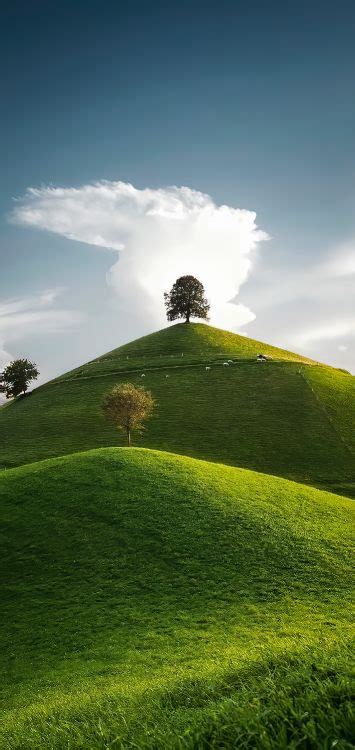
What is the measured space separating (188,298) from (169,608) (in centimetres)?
13690

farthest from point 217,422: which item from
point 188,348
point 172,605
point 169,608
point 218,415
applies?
point 169,608

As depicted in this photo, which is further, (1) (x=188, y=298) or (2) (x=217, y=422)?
(1) (x=188, y=298)

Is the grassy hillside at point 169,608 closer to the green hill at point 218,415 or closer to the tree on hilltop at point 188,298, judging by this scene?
the green hill at point 218,415

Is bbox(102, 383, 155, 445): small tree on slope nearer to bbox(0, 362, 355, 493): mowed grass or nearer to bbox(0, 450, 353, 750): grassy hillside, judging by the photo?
bbox(0, 362, 355, 493): mowed grass

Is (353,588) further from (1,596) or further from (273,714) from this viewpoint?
(273,714)

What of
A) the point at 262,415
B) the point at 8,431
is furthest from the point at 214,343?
the point at 8,431

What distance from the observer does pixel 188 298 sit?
15412 cm

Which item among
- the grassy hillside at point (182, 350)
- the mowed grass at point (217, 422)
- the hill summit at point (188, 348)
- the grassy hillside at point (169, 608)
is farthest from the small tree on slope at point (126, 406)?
the hill summit at point (188, 348)

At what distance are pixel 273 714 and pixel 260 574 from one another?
2147cm

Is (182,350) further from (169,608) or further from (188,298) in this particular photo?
(169,608)

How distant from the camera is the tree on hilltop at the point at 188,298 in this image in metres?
154

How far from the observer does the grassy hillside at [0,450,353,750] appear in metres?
6.67

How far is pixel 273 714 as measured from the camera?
5598mm

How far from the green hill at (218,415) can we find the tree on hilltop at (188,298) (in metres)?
35.7
